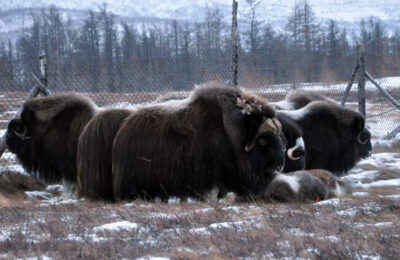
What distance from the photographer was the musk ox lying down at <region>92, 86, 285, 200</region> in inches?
193

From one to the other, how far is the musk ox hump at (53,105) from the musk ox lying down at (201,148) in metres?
1.22

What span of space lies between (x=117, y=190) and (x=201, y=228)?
2.15 m

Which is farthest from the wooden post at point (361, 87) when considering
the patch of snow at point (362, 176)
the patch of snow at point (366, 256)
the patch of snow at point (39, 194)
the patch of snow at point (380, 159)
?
the patch of snow at point (366, 256)

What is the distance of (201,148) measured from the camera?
4.91 m

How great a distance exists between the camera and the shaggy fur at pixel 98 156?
5.19m

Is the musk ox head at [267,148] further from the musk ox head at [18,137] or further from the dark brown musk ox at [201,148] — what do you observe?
the musk ox head at [18,137]

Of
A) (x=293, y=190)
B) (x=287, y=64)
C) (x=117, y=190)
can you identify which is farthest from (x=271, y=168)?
(x=287, y=64)

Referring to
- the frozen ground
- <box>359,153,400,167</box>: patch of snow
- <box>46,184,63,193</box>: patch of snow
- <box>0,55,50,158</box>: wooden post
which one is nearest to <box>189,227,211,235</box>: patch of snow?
the frozen ground

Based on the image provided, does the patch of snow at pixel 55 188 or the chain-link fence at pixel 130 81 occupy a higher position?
the chain-link fence at pixel 130 81

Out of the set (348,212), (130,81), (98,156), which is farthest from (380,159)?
(348,212)

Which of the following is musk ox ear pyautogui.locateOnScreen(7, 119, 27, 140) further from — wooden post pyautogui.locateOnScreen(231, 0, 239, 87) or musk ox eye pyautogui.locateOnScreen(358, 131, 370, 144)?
musk ox eye pyautogui.locateOnScreen(358, 131, 370, 144)

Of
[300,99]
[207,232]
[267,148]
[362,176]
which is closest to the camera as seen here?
[207,232]

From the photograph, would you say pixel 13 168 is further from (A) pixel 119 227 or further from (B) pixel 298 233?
(B) pixel 298 233

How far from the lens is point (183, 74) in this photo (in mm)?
8086
